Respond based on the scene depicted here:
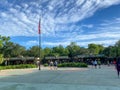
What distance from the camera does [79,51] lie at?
339 feet

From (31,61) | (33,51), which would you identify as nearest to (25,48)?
(33,51)

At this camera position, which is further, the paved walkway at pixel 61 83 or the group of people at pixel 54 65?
the group of people at pixel 54 65

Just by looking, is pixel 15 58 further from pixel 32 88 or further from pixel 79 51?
pixel 32 88

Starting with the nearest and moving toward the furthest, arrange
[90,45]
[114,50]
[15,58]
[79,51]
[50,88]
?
1. [50,88]
2. [114,50]
3. [15,58]
4. [79,51]
5. [90,45]

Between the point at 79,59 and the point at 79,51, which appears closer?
the point at 79,59

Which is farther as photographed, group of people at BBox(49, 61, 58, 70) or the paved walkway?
group of people at BBox(49, 61, 58, 70)

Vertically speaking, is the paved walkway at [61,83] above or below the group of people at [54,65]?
below

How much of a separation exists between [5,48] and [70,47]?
3522 centimetres

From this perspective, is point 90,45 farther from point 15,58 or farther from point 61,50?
point 15,58

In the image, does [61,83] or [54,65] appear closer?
[61,83]

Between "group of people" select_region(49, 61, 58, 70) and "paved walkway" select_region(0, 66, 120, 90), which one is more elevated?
"group of people" select_region(49, 61, 58, 70)

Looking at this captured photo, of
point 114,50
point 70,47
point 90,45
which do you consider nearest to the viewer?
point 114,50

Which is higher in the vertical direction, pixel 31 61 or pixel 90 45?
pixel 90 45

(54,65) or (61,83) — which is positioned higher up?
(54,65)
